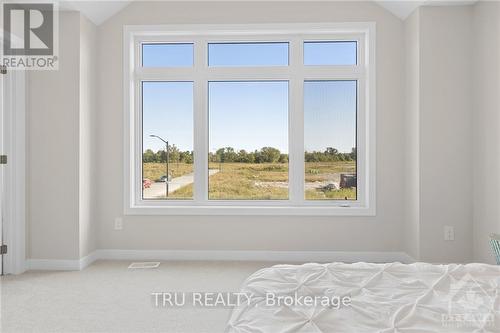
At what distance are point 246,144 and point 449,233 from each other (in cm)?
220

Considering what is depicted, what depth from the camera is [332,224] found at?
4.11 m

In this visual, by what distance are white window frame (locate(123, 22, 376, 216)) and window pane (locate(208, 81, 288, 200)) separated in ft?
0.26

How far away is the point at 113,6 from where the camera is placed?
405cm

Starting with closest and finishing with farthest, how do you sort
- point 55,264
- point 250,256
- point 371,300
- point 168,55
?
point 371,300, point 55,264, point 250,256, point 168,55

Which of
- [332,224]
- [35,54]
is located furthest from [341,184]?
[35,54]

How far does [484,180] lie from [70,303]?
357 cm

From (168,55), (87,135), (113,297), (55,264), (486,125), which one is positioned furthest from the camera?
(168,55)

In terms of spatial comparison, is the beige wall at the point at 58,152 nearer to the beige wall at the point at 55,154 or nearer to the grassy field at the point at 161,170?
the beige wall at the point at 55,154

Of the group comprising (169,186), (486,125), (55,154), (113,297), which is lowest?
(113,297)

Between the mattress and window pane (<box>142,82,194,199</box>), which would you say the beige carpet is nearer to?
window pane (<box>142,82,194,199</box>)

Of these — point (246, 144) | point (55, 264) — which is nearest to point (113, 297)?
point (55, 264)

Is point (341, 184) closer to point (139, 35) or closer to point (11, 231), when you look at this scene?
point (139, 35)

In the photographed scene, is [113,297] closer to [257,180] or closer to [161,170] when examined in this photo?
[161,170]

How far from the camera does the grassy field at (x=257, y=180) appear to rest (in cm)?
432
